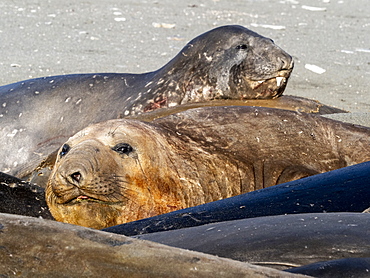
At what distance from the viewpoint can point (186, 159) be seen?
370cm

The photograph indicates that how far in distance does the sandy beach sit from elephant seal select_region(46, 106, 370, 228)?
3.04 metres

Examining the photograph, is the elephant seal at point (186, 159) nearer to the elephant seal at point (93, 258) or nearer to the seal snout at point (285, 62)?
the seal snout at point (285, 62)

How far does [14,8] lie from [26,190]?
901 centimetres

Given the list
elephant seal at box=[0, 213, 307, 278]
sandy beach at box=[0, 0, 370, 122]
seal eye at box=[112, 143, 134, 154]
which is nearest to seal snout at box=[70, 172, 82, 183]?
seal eye at box=[112, 143, 134, 154]

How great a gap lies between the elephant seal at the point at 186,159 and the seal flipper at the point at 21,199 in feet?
0.22

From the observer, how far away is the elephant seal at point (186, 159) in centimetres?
341

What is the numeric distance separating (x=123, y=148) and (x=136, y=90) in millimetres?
2278

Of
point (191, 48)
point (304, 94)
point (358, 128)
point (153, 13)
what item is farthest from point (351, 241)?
point (153, 13)

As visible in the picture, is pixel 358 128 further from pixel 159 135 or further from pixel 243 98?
pixel 243 98

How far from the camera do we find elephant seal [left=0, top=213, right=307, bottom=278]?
137 centimetres

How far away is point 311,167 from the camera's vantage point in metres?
3.74

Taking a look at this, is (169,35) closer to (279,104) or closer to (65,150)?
(279,104)

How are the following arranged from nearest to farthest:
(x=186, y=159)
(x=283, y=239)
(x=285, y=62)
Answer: (x=283, y=239) < (x=186, y=159) < (x=285, y=62)

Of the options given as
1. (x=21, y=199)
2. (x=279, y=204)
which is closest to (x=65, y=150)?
(x=21, y=199)
